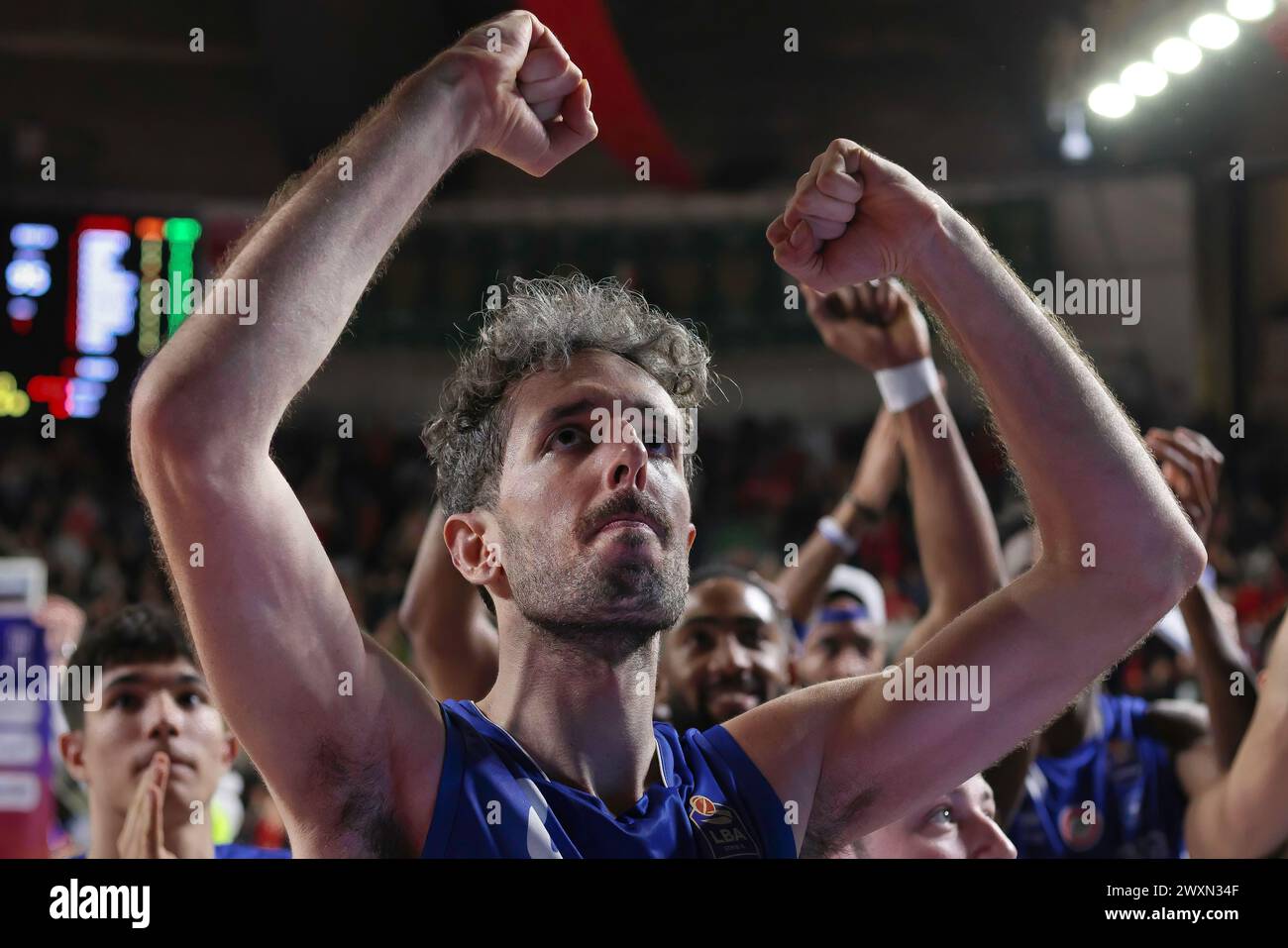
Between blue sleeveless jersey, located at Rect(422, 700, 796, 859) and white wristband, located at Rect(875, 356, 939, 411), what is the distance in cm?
113

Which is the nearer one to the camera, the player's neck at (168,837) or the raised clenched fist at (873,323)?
the player's neck at (168,837)

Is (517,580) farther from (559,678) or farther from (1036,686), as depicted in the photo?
(1036,686)

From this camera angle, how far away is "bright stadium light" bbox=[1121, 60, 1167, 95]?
6805 mm

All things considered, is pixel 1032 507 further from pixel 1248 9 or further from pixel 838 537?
pixel 1248 9

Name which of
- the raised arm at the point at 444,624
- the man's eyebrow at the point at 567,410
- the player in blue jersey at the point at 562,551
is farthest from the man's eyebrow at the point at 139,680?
the man's eyebrow at the point at 567,410

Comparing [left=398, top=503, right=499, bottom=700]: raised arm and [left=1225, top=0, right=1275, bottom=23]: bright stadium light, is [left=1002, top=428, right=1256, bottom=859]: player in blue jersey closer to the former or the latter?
[left=398, top=503, right=499, bottom=700]: raised arm

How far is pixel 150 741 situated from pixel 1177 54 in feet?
20.4

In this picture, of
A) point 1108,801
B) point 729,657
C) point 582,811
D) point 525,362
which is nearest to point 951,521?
point 729,657

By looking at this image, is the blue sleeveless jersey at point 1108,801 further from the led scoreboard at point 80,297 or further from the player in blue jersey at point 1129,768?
the led scoreboard at point 80,297

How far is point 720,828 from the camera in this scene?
5.72 feet

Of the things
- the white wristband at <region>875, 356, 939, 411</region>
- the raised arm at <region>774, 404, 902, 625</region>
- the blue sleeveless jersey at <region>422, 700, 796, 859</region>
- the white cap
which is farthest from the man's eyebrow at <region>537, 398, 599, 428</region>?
the white cap

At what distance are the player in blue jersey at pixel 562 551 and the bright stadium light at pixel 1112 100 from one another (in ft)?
20.1

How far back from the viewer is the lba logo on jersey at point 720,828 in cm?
172
